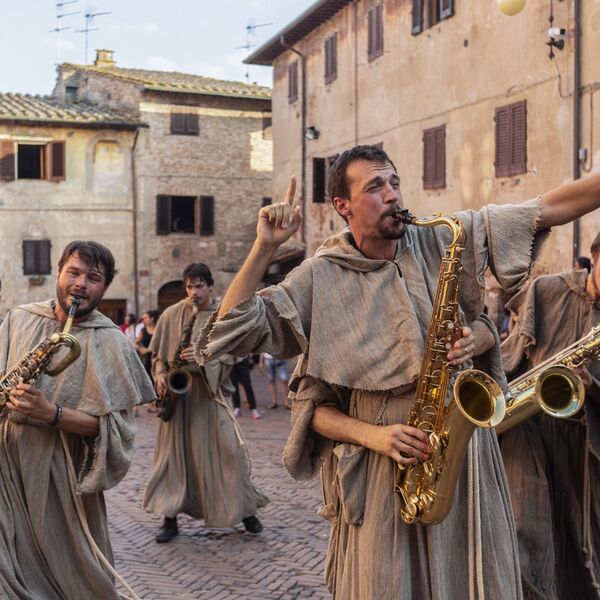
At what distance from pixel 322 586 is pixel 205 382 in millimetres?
2369

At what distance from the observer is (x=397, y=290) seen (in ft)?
12.5

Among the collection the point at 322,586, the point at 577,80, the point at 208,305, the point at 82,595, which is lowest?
the point at 322,586

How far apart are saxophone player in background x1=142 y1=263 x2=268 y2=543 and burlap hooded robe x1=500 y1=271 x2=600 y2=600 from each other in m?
3.39

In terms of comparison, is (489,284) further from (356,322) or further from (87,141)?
(87,141)

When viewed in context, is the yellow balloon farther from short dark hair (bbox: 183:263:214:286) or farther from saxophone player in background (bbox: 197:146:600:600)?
saxophone player in background (bbox: 197:146:600:600)

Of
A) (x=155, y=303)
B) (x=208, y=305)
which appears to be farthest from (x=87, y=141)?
(x=208, y=305)

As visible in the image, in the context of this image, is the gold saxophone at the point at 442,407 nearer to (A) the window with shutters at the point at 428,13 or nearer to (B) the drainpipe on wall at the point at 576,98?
(B) the drainpipe on wall at the point at 576,98

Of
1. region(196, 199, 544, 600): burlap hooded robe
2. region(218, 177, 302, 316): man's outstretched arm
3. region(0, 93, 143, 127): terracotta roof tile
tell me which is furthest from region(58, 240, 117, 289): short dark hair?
region(0, 93, 143, 127): terracotta roof tile

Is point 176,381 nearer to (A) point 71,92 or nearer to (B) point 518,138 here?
(B) point 518,138

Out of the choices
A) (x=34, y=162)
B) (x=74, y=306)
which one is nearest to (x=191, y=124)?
(x=34, y=162)

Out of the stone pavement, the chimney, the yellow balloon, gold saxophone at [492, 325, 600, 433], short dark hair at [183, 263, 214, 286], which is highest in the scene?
the chimney

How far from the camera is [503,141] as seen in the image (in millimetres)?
17594

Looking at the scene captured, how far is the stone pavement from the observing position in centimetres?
696

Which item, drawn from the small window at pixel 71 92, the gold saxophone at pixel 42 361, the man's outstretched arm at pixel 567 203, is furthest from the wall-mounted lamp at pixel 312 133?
the man's outstretched arm at pixel 567 203
